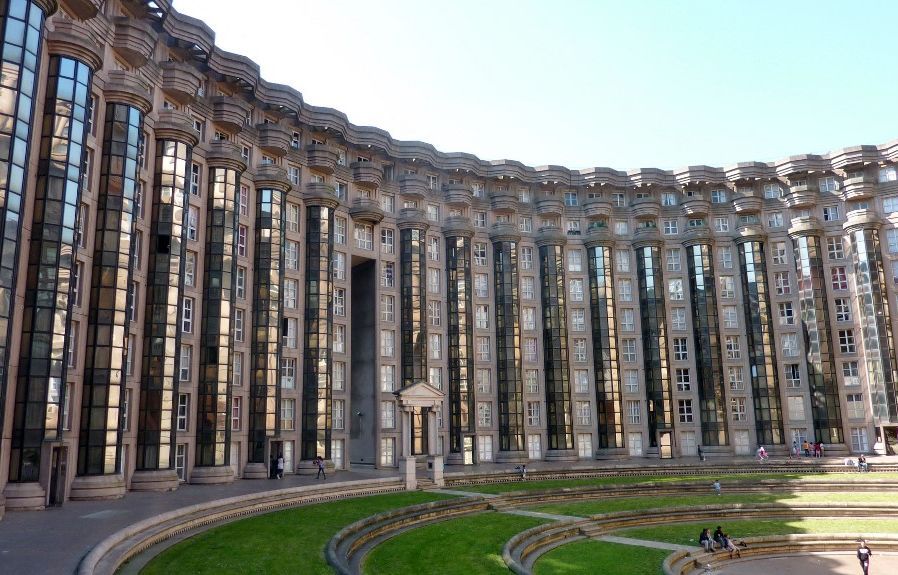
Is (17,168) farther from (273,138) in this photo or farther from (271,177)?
(273,138)

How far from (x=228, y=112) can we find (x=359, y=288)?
21.7m

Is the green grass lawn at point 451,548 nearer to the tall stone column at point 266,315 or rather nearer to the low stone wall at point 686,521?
the low stone wall at point 686,521

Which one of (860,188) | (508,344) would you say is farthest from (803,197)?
(508,344)

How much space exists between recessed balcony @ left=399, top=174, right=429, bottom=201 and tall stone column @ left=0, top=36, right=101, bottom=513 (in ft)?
110

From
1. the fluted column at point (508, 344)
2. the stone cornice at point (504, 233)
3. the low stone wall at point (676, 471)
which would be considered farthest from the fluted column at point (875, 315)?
the fluted column at point (508, 344)

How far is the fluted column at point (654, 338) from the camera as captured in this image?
7056cm

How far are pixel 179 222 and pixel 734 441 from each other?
58.0m

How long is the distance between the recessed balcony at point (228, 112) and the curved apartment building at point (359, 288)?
0.18 meters

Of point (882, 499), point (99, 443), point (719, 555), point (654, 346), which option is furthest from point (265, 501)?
point (654, 346)

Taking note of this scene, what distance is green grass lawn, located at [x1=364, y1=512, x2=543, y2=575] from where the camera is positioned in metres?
27.0

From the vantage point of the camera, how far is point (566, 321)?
71688 millimetres

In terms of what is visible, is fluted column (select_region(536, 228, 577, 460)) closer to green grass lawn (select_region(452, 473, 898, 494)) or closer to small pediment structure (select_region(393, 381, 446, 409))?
green grass lawn (select_region(452, 473, 898, 494))

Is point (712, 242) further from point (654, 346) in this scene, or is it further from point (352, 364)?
point (352, 364)

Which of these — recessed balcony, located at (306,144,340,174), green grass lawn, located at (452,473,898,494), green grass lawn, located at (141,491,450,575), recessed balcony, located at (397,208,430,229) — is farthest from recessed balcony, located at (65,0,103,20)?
green grass lawn, located at (452,473,898,494)
